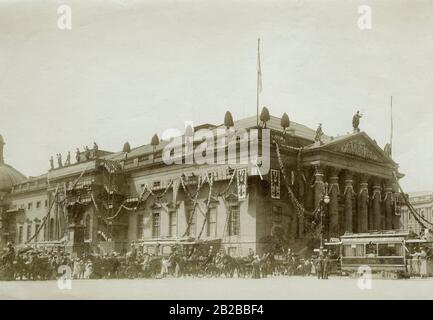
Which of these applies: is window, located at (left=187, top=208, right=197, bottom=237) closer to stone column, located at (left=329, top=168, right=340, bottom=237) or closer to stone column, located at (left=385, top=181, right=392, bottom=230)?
stone column, located at (left=329, top=168, right=340, bottom=237)

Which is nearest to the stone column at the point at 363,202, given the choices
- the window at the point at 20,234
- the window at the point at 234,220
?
the window at the point at 234,220

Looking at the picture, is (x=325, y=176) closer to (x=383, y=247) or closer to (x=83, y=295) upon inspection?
(x=383, y=247)

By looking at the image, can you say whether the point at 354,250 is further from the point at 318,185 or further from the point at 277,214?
Answer: the point at 318,185

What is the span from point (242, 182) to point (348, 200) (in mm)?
8750

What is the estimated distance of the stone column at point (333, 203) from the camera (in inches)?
1561

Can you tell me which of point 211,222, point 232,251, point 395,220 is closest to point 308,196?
point 232,251

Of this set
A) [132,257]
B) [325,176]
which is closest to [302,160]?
[325,176]

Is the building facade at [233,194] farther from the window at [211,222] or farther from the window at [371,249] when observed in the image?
the window at [371,249]

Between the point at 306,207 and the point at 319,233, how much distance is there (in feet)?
7.66

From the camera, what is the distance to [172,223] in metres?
44.1

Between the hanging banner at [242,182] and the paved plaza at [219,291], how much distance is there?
1117 centimetres

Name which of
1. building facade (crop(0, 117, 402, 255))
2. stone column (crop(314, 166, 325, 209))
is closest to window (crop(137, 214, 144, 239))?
building facade (crop(0, 117, 402, 255))

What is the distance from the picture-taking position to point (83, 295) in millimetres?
22469

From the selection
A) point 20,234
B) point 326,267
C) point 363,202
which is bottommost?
point 326,267
